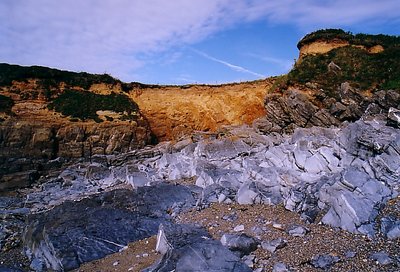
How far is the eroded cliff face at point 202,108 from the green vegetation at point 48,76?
10.9 feet

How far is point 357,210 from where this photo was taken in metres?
10.6

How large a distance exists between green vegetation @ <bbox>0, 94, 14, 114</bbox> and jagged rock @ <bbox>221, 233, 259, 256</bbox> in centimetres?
1985

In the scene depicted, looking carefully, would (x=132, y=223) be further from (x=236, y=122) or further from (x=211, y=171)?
(x=236, y=122)

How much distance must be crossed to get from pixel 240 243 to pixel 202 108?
773 inches

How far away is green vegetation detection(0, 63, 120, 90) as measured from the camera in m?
26.6

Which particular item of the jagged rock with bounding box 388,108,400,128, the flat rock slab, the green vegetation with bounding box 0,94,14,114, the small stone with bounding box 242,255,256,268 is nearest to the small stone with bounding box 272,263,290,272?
the small stone with bounding box 242,255,256,268

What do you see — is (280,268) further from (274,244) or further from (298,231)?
(298,231)

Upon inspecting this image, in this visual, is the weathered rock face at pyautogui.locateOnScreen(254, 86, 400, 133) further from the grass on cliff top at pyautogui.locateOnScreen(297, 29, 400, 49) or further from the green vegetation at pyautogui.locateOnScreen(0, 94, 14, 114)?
the green vegetation at pyautogui.locateOnScreen(0, 94, 14, 114)

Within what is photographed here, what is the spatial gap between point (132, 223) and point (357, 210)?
7.34 metres

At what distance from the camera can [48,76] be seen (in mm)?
27672

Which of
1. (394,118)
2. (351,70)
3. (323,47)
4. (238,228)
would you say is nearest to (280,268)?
(238,228)

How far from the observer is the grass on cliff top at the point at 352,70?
66.6ft

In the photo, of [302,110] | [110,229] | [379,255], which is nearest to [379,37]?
[302,110]

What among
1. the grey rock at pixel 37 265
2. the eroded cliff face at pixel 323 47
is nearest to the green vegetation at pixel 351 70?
the eroded cliff face at pixel 323 47
